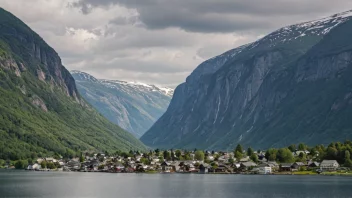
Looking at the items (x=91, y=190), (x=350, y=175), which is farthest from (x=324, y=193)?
(x=350, y=175)

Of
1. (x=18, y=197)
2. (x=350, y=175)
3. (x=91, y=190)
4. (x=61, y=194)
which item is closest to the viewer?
(x=18, y=197)

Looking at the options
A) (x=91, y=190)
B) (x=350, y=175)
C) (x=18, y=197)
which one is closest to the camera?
(x=18, y=197)

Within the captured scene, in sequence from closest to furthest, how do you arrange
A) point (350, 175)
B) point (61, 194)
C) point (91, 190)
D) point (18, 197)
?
point (18, 197) → point (61, 194) → point (91, 190) → point (350, 175)

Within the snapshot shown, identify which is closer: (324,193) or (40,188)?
(324,193)

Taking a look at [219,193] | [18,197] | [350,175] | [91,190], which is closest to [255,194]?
[219,193]

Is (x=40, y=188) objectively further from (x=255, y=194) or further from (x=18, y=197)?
(x=255, y=194)

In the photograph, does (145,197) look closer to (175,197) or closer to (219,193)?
(175,197)

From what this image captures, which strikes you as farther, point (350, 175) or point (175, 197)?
point (350, 175)

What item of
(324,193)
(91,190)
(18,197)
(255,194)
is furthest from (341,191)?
(18,197)

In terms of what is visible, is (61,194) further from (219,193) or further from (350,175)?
(350,175)
